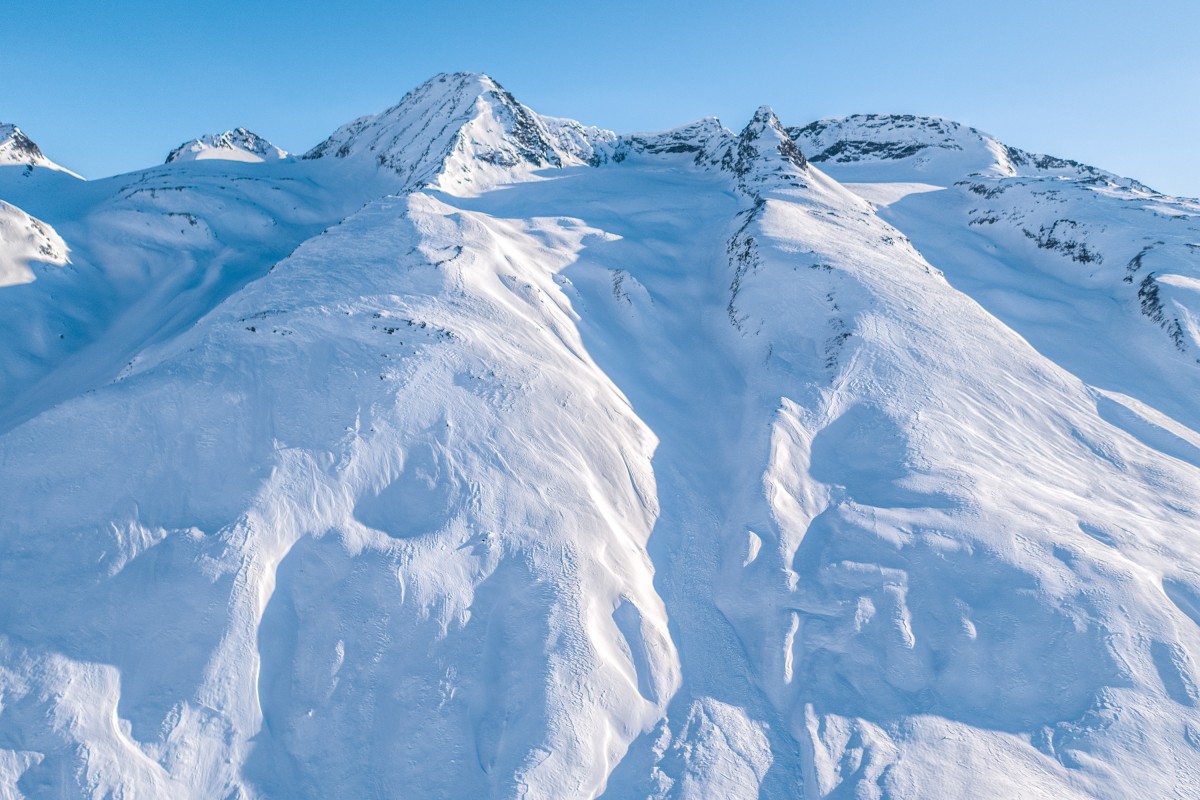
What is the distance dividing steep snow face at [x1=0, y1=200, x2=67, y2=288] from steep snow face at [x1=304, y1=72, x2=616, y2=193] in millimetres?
15524

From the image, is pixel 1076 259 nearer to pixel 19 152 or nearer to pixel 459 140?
pixel 459 140

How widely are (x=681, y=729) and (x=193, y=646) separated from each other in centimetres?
839

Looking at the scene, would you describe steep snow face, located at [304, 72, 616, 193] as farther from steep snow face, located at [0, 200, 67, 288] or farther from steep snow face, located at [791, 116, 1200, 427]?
steep snow face, located at [791, 116, 1200, 427]

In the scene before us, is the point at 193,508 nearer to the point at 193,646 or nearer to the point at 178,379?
the point at 193,646

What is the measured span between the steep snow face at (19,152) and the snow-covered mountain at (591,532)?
1855cm

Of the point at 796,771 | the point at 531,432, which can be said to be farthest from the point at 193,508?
the point at 796,771

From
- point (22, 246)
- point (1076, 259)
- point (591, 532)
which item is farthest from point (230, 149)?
point (1076, 259)

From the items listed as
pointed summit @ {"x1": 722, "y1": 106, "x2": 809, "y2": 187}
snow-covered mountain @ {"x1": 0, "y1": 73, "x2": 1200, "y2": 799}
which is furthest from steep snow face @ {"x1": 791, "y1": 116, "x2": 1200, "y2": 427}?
pointed summit @ {"x1": 722, "y1": 106, "x2": 809, "y2": 187}

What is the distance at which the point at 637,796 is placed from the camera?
11227 millimetres

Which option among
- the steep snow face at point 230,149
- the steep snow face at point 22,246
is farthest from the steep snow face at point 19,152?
the steep snow face at point 22,246

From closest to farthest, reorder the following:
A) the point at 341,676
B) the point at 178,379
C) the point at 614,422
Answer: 1. the point at 341,676
2. the point at 178,379
3. the point at 614,422

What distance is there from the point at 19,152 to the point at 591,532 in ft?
151

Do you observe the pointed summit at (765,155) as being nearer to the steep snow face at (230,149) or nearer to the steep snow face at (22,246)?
the steep snow face at (22,246)

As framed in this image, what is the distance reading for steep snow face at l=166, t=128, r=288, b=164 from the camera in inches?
1969
